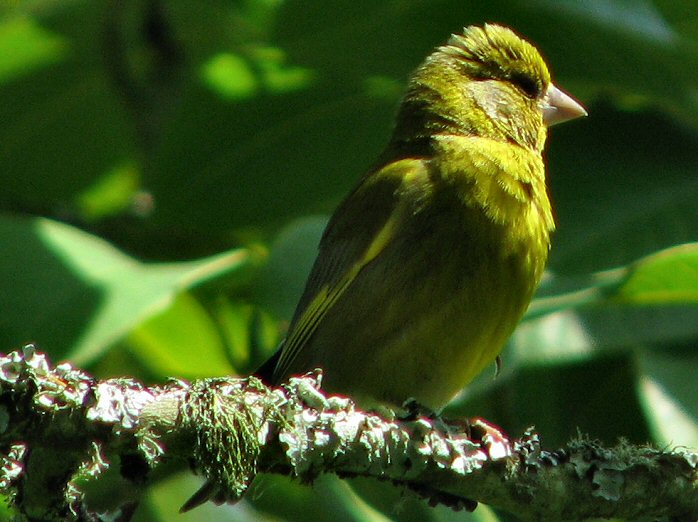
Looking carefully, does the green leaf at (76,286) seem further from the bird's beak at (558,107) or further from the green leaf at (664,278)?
the bird's beak at (558,107)

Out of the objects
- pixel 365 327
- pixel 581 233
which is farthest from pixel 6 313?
pixel 581 233

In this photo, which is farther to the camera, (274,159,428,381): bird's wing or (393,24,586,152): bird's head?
(393,24,586,152): bird's head

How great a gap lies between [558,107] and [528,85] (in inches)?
7.8

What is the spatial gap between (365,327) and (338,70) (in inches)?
55.8

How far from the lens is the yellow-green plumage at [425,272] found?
15.1 feet

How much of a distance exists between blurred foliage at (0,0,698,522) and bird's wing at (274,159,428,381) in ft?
0.31

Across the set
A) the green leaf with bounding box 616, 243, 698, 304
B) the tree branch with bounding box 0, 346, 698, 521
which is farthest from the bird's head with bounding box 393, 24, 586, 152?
the tree branch with bounding box 0, 346, 698, 521

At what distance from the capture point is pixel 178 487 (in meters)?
5.87

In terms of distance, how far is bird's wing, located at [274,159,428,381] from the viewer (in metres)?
4.78

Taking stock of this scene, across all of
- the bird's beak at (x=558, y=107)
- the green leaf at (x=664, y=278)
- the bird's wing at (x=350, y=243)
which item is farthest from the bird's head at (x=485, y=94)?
the green leaf at (x=664, y=278)

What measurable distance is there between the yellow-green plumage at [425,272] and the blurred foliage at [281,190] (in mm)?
155

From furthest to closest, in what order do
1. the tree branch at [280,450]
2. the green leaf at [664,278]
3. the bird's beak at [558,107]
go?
the bird's beak at [558,107] < the green leaf at [664,278] < the tree branch at [280,450]

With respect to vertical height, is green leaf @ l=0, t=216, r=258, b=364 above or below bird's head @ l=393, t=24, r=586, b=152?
below

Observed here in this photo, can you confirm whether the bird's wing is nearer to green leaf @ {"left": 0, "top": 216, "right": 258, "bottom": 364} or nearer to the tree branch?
green leaf @ {"left": 0, "top": 216, "right": 258, "bottom": 364}
